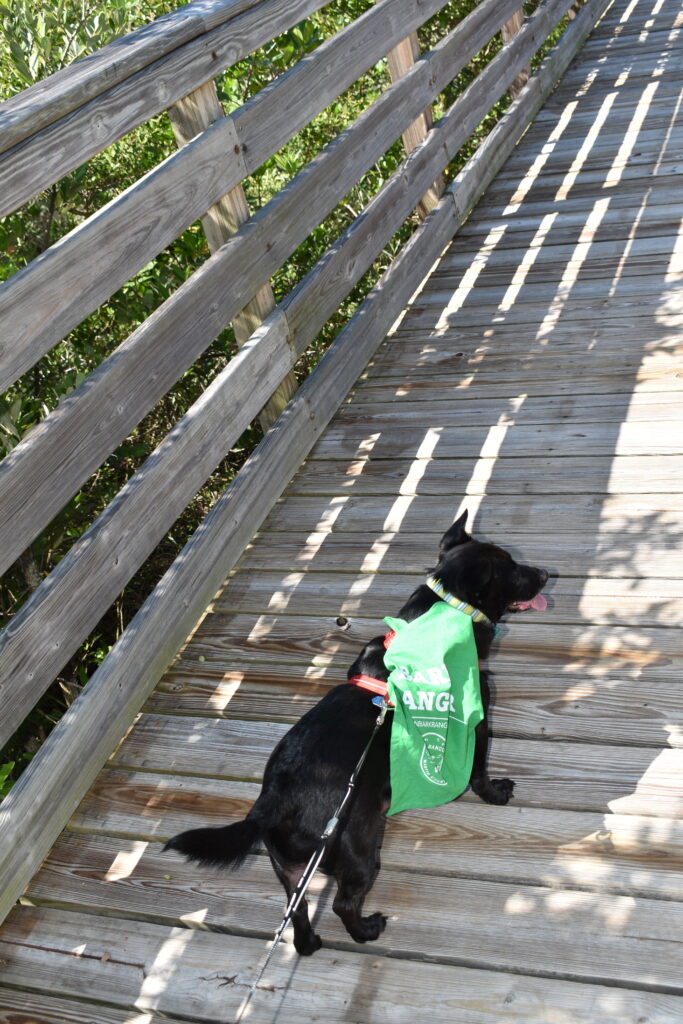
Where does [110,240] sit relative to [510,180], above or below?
above

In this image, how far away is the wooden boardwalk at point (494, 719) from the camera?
2.15 metres

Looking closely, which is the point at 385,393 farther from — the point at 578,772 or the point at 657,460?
the point at 578,772

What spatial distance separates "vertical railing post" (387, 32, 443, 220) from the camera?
5043 mm

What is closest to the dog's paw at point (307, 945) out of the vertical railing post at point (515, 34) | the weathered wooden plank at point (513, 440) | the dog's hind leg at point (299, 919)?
the dog's hind leg at point (299, 919)

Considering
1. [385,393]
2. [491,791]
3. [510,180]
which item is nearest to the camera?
[491,791]

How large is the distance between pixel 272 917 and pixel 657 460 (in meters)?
2.01

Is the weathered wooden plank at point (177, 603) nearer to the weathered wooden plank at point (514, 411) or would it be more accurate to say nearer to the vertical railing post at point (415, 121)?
the weathered wooden plank at point (514, 411)

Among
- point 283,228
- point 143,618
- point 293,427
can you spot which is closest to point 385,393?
point 293,427

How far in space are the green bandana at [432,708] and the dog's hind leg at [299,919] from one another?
290 millimetres

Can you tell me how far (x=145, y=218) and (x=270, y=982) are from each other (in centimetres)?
207

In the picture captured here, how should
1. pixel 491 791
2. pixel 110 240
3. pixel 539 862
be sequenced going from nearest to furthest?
pixel 539 862
pixel 491 791
pixel 110 240

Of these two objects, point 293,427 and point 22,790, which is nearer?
point 22,790

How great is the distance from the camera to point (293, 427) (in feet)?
13.0

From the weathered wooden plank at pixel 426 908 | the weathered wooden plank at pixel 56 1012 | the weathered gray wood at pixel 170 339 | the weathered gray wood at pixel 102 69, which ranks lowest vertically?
A: the weathered wooden plank at pixel 426 908
